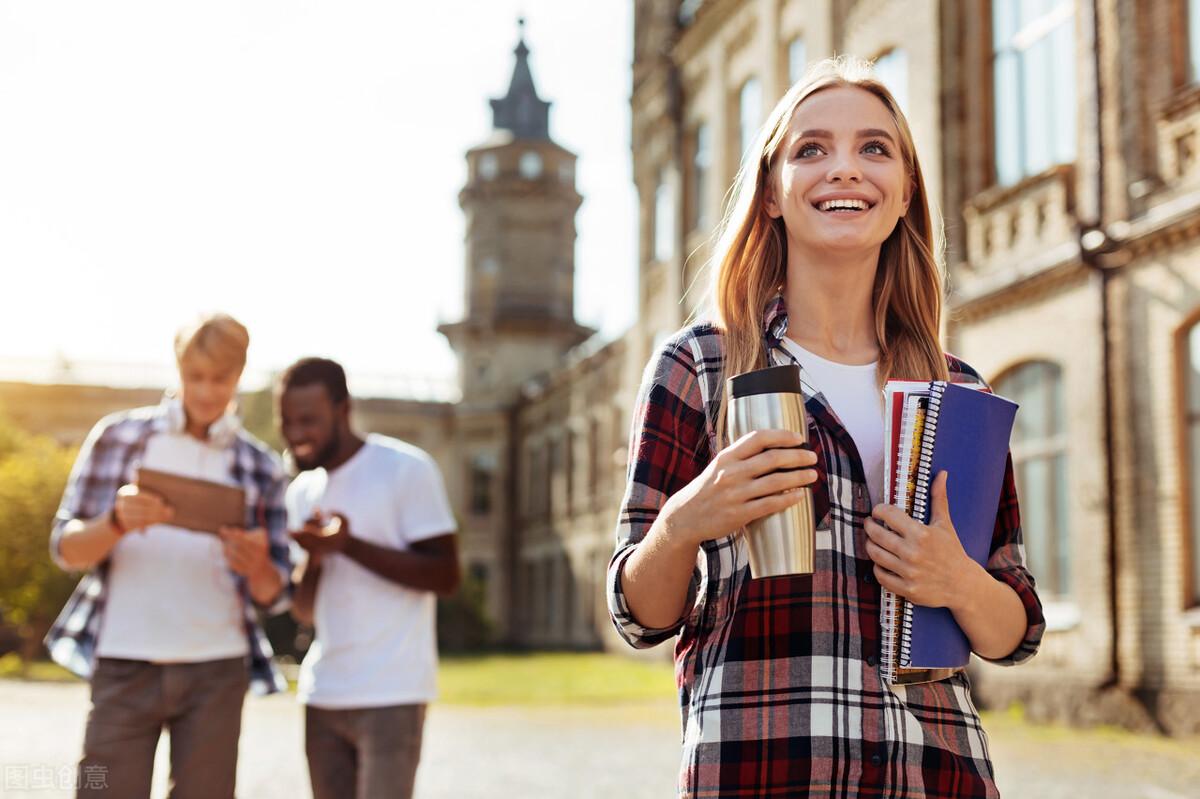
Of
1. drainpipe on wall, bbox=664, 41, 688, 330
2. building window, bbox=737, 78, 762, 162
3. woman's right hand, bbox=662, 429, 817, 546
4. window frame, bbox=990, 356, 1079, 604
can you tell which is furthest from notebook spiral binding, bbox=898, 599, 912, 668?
drainpipe on wall, bbox=664, 41, 688, 330

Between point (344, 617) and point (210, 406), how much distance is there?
80cm

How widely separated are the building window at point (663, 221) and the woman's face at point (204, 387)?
79.3ft

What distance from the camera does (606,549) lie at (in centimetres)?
3697

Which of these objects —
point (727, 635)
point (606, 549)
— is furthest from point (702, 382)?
point (606, 549)

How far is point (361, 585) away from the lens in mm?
4621

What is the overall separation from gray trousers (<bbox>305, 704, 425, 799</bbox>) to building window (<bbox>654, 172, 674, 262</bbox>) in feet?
79.7

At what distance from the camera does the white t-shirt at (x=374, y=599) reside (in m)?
4.47

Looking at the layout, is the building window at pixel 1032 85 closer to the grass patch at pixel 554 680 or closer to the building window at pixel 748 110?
the building window at pixel 748 110

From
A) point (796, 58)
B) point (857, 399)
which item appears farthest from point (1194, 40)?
point (857, 399)

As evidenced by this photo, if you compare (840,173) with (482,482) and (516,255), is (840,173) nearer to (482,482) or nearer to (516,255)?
(482,482)

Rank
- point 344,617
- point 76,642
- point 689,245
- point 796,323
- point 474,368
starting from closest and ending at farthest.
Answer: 1. point 796,323
2. point 76,642
3. point 344,617
4. point 689,245
5. point 474,368

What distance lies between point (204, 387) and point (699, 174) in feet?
79.9

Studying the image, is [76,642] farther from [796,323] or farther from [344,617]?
[796,323]

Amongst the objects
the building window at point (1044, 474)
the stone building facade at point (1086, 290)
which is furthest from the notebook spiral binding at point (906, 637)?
the building window at point (1044, 474)
